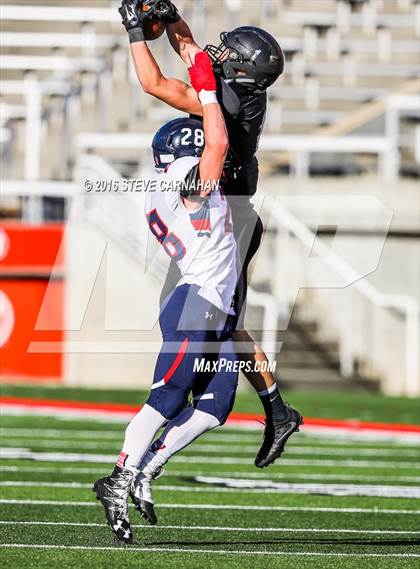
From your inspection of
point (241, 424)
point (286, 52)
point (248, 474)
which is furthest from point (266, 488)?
point (286, 52)

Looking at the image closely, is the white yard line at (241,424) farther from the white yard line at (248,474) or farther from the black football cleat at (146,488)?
the black football cleat at (146,488)

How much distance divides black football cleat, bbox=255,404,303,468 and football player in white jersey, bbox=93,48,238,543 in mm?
305

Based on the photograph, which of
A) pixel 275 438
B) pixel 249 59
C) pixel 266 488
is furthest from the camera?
pixel 266 488

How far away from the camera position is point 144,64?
5.19 meters

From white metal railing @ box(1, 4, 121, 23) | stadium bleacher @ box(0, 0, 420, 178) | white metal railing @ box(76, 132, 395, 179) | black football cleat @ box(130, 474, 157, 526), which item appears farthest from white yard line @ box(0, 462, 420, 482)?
white metal railing @ box(1, 4, 121, 23)

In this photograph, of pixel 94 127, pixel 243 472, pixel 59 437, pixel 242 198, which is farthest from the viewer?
pixel 94 127

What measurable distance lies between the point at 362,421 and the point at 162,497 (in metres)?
5.13

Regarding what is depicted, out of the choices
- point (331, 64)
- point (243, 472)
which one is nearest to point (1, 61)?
point (331, 64)

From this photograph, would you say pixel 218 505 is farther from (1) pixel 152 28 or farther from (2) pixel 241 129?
(1) pixel 152 28

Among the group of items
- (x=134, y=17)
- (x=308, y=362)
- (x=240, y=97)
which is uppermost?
(x=134, y=17)

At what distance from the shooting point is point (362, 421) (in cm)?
1226

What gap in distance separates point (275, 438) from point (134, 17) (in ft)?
5.32

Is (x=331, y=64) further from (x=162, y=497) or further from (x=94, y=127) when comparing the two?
(x=162, y=497)

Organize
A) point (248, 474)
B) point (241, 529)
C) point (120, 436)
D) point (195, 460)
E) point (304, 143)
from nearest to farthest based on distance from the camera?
1. point (241, 529)
2. point (248, 474)
3. point (195, 460)
4. point (120, 436)
5. point (304, 143)
